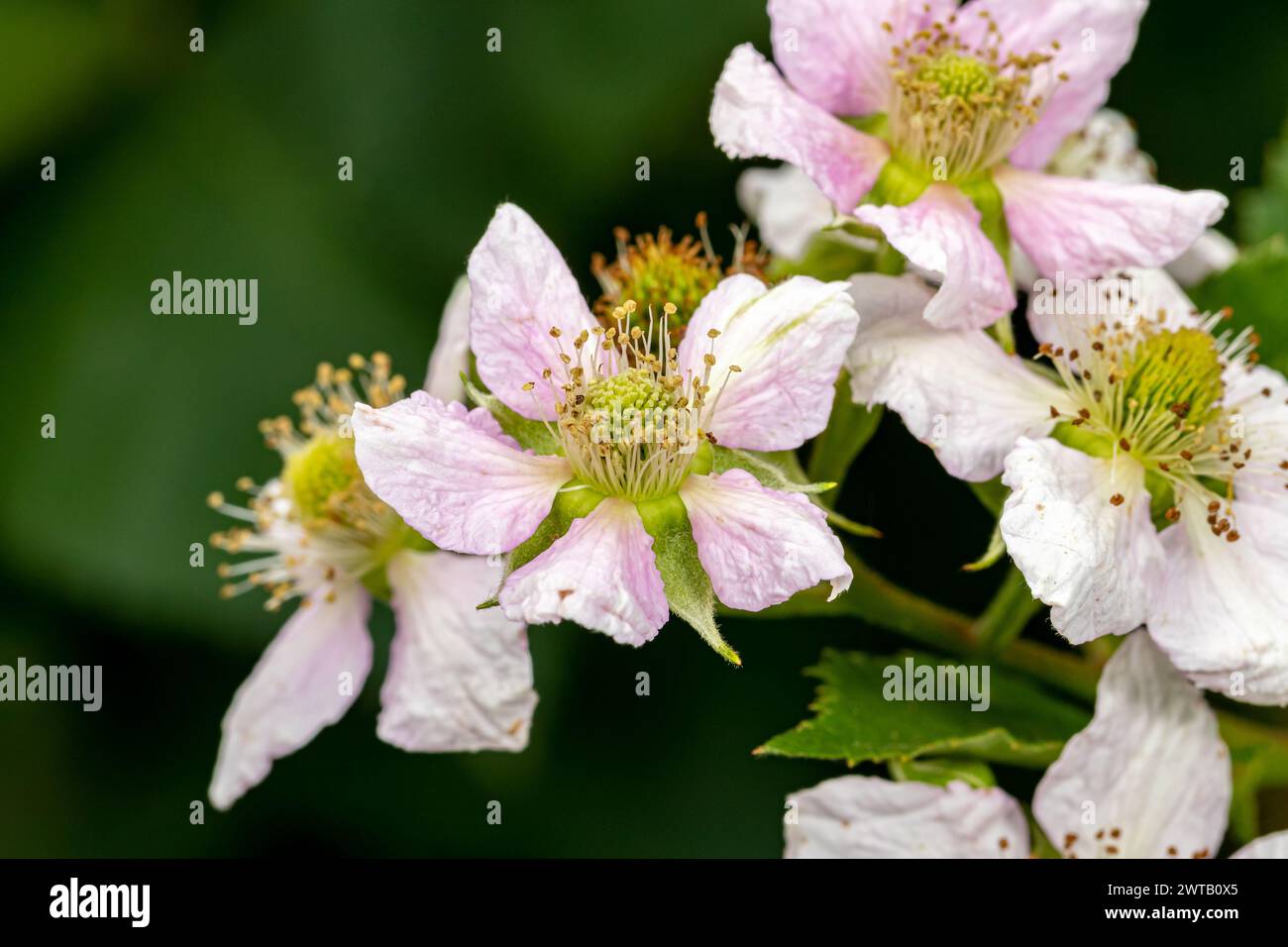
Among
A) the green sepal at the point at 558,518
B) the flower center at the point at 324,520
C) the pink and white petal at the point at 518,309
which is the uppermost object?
the pink and white petal at the point at 518,309

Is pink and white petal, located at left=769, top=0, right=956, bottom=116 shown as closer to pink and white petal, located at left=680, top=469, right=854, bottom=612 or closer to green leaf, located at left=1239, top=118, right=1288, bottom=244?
pink and white petal, located at left=680, top=469, right=854, bottom=612

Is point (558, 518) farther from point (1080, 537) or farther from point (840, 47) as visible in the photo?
point (840, 47)

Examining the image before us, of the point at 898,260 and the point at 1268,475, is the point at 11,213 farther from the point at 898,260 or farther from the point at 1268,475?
the point at 1268,475

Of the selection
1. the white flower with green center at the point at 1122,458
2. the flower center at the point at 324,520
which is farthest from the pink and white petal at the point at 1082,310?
the flower center at the point at 324,520

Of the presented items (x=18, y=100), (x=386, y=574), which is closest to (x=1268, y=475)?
(x=386, y=574)

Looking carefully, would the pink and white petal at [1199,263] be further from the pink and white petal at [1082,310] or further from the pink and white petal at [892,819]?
the pink and white petal at [892,819]

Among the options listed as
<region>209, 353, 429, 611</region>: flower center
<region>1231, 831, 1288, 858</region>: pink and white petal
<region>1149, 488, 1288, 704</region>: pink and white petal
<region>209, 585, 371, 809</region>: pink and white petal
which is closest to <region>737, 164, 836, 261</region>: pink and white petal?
<region>209, 353, 429, 611</region>: flower center

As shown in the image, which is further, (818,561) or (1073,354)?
(1073,354)

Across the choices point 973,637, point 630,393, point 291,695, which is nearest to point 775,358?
point 630,393
